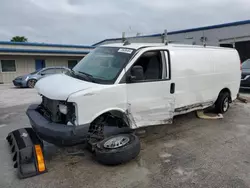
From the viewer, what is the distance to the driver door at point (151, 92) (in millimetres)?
4059

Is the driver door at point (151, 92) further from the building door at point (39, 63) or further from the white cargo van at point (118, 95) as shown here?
the building door at point (39, 63)

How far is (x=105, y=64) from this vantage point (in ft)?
13.8

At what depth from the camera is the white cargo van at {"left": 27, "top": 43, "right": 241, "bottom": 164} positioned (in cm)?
342

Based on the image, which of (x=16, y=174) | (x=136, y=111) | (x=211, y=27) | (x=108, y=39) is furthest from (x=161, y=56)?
(x=108, y=39)

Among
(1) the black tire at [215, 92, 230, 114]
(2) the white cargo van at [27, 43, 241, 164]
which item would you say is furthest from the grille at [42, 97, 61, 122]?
(1) the black tire at [215, 92, 230, 114]

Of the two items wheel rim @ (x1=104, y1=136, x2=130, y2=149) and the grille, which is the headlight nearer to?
the grille

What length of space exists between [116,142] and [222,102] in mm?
4252

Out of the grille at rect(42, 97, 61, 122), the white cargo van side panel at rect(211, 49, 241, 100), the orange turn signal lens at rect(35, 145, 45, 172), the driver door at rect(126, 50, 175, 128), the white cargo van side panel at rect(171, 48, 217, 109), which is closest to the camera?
the orange turn signal lens at rect(35, 145, 45, 172)

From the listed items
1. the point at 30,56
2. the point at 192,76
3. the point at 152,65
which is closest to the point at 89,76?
the point at 152,65

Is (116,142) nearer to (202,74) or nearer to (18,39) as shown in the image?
(202,74)

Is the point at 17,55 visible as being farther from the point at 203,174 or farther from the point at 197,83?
the point at 203,174

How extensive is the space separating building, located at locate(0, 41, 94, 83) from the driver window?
18520 millimetres

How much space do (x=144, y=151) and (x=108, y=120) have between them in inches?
37.1

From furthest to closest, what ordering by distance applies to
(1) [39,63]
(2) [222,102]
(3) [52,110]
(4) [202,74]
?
(1) [39,63], (2) [222,102], (4) [202,74], (3) [52,110]
